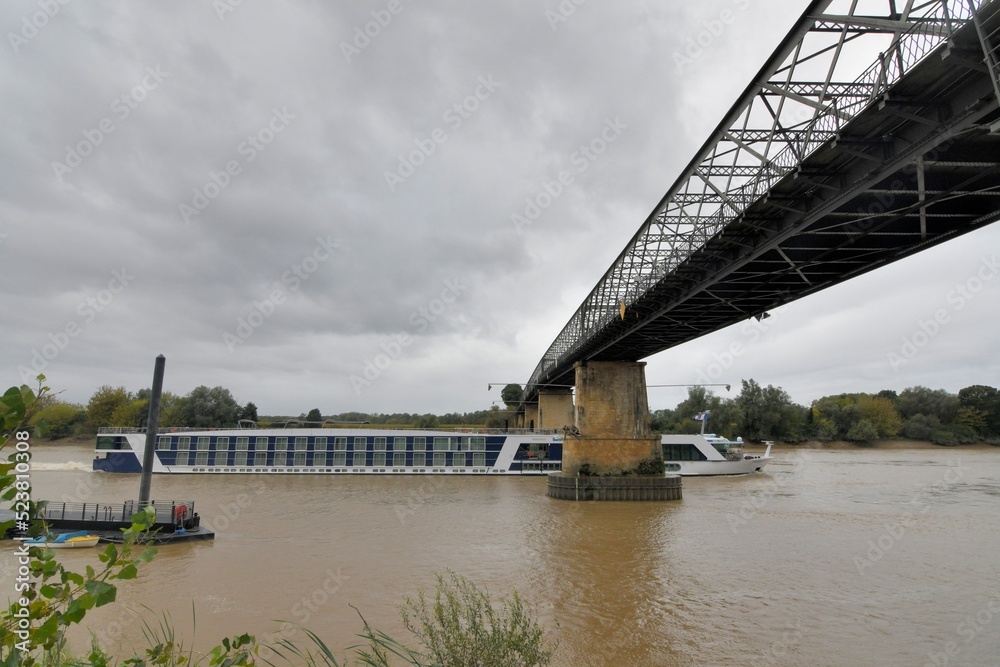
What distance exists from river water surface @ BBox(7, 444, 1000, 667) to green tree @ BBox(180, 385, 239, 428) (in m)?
59.5

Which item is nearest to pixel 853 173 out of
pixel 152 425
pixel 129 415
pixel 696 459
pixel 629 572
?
pixel 629 572

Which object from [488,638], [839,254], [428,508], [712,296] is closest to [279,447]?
[428,508]

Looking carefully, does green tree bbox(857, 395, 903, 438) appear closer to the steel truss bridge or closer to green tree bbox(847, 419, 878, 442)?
green tree bbox(847, 419, 878, 442)

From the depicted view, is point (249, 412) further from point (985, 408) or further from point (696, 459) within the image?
point (985, 408)

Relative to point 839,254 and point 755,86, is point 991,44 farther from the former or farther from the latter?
point 839,254

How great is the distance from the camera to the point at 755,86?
16891 millimetres

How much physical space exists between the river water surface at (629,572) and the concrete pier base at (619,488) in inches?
55.5

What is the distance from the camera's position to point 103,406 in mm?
102250

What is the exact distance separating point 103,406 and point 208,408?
72.6ft

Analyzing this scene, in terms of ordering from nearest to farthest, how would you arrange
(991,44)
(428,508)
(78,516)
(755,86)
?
(991,44) < (755,86) < (78,516) < (428,508)

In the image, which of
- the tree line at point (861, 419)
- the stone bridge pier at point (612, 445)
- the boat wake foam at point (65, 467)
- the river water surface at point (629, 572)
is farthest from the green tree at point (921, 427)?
the boat wake foam at point (65, 467)

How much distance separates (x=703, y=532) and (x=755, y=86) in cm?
2001

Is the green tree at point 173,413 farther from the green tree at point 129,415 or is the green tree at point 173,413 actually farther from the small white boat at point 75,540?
the small white boat at point 75,540

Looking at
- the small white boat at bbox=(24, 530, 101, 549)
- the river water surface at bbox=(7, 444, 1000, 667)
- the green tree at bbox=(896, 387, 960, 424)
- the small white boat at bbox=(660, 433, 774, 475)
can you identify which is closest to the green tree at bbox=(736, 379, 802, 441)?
the green tree at bbox=(896, 387, 960, 424)
